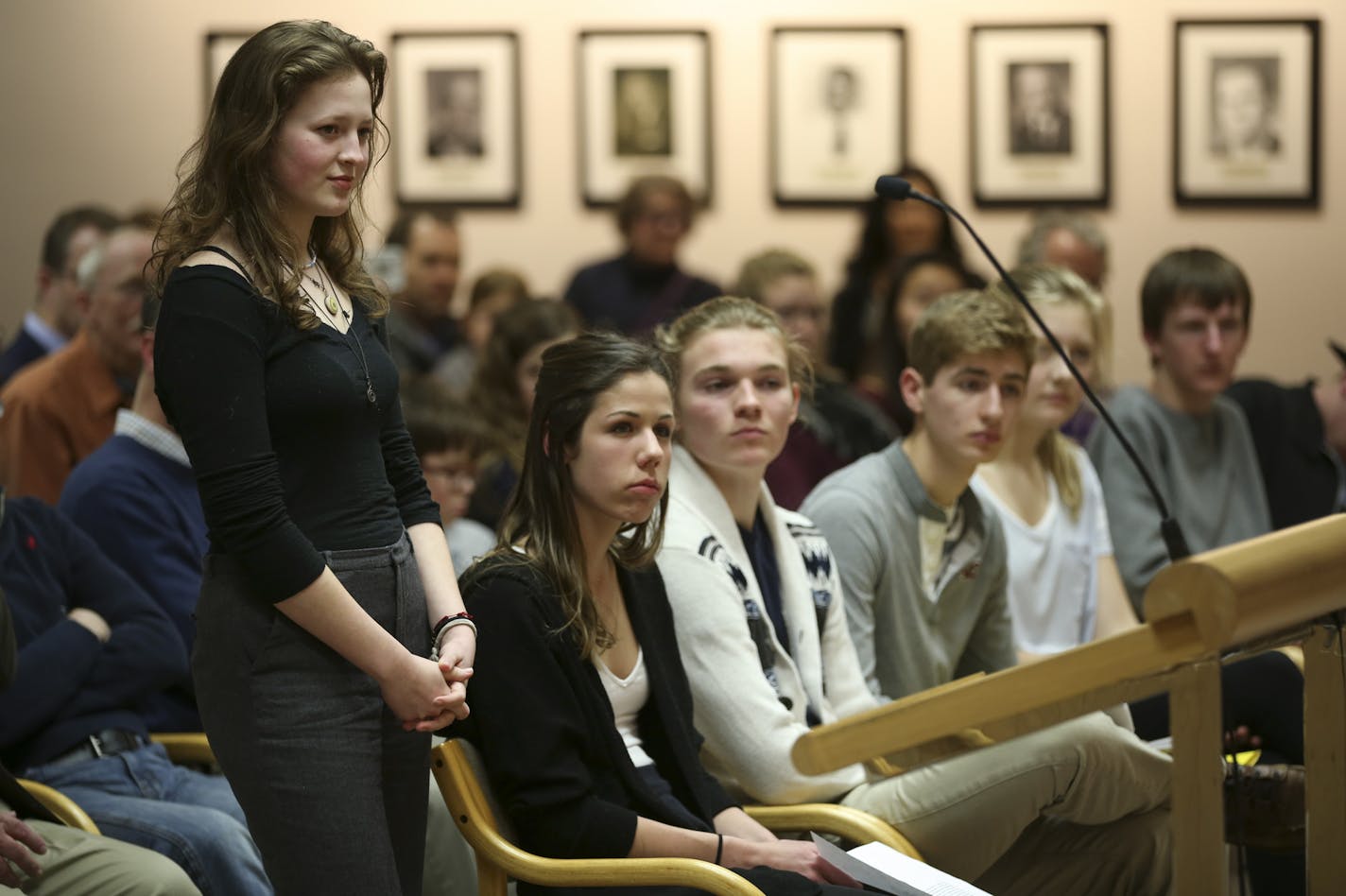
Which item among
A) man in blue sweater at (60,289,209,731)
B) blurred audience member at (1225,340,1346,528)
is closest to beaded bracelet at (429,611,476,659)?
man in blue sweater at (60,289,209,731)

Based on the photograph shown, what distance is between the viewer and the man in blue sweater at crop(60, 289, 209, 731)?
290 centimetres

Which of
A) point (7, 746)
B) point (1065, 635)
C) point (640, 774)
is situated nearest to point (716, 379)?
point (640, 774)

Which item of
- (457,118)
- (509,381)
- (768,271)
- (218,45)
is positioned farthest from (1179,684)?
(218,45)

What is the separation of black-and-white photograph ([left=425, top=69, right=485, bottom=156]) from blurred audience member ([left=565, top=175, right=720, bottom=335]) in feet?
2.53

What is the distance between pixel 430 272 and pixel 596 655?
10.6ft

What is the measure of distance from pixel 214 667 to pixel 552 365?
2.43 feet

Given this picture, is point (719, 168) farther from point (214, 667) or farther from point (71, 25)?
point (214, 667)

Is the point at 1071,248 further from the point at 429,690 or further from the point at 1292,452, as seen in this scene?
the point at 429,690

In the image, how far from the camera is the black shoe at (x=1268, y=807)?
181 cm

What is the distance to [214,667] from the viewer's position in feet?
6.09

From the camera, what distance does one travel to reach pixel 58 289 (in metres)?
4.56

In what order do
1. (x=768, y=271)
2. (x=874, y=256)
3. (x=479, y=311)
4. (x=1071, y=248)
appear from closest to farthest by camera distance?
(x=768, y=271), (x=1071, y=248), (x=874, y=256), (x=479, y=311)

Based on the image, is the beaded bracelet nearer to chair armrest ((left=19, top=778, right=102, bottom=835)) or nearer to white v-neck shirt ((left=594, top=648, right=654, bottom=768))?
white v-neck shirt ((left=594, top=648, right=654, bottom=768))

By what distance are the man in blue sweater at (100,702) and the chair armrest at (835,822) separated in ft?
2.59
